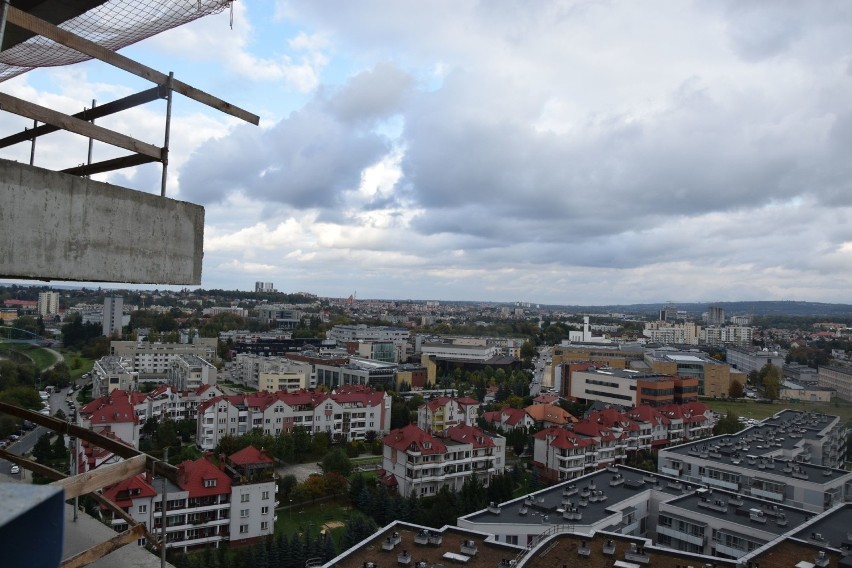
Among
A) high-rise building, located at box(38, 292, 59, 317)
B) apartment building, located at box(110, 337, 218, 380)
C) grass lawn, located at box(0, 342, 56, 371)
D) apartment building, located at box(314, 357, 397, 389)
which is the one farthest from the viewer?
high-rise building, located at box(38, 292, 59, 317)

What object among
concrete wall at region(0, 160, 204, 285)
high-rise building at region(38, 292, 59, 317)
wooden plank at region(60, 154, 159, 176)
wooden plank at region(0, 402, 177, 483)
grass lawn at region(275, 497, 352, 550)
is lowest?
grass lawn at region(275, 497, 352, 550)

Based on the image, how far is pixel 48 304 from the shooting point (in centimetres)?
5766

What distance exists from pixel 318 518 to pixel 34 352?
2717 cm

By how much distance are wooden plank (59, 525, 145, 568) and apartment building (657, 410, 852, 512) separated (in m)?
11.9

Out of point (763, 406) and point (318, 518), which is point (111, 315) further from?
point (763, 406)

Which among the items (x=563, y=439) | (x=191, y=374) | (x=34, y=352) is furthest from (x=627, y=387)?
(x=34, y=352)

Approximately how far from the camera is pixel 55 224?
70.8 inches

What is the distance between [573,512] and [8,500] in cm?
875

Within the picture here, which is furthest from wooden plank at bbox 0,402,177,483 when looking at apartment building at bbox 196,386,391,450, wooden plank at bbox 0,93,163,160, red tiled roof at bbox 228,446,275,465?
apartment building at bbox 196,386,391,450

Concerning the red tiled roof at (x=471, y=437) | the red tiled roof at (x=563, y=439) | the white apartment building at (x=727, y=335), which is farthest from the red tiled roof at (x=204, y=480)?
the white apartment building at (x=727, y=335)

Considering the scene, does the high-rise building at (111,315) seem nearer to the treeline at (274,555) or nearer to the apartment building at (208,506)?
the apartment building at (208,506)

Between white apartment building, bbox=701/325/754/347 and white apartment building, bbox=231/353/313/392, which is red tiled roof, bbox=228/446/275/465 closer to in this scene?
white apartment building, bbox=231/353/313/392

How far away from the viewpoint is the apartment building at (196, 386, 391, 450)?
1617 cm

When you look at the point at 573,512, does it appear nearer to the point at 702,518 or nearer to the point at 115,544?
the point at 702,518
